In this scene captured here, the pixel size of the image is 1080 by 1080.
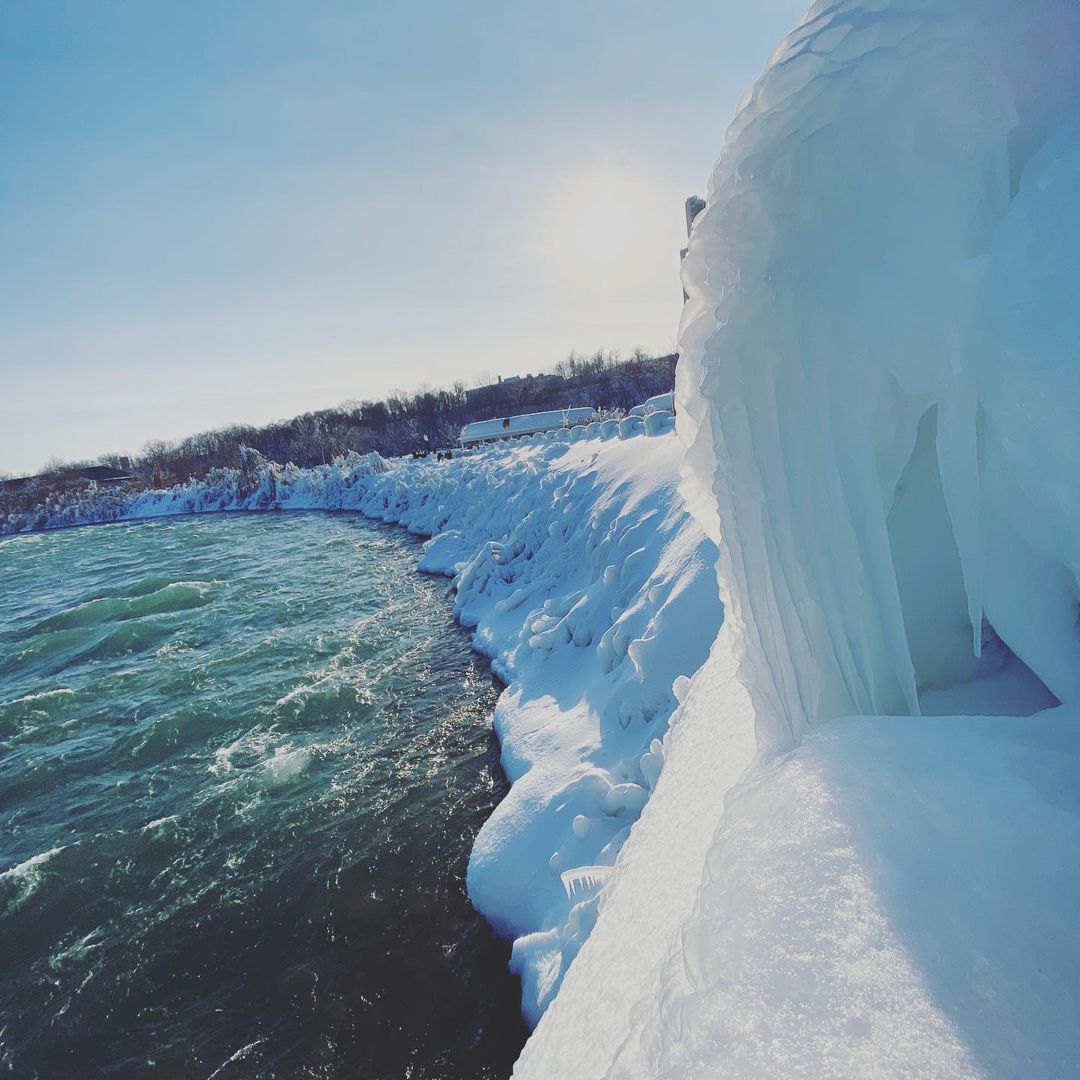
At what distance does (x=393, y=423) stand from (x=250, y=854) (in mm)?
58365

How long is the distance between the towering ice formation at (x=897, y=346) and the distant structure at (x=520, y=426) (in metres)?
34.3

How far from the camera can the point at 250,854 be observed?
471 cm

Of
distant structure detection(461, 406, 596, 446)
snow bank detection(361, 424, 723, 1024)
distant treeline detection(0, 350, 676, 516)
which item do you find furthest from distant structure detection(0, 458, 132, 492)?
snow bank detection(361, 424, 723, 1024)

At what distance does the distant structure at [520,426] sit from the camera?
36.6 m

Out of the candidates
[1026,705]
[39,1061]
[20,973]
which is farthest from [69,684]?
[1026,705]

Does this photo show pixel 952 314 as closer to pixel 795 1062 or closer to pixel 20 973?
pixel 795 1062

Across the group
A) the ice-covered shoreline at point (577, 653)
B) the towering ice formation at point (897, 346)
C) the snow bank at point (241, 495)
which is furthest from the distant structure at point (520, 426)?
the towering ice formation at point (897, 346)

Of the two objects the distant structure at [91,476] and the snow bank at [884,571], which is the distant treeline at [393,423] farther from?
the snow bank at [884,571]

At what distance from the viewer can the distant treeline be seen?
50.3 metres

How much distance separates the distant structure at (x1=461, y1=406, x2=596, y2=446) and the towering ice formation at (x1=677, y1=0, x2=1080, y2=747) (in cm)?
3428

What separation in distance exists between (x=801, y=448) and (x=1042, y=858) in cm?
108

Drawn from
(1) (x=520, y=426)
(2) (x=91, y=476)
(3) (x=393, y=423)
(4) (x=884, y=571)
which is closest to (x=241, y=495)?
(1) (x=520, y=426)

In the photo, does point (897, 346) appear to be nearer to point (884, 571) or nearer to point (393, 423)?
point (884, 571)

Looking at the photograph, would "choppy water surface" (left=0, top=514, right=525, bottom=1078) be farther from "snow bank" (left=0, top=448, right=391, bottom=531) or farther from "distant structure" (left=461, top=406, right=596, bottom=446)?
"distant structure" (left=461, top=406, right=596, bottom=446)
